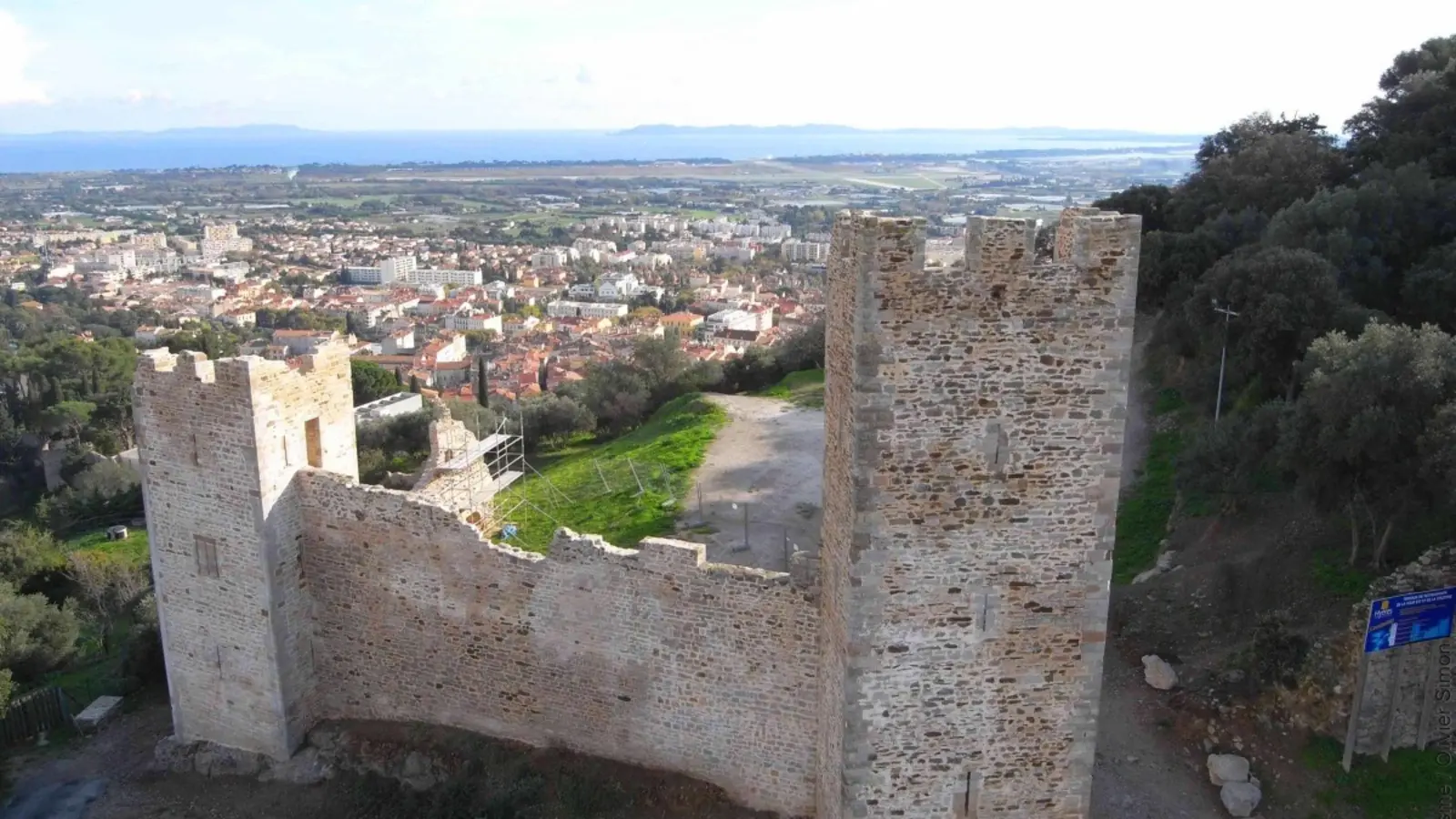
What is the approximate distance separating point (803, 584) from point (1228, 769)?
5.22 meters

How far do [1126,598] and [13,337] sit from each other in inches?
2650

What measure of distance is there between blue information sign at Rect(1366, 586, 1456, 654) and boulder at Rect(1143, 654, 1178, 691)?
2669mm

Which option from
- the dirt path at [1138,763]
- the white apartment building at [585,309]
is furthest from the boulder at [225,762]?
the white apartment building at [585,309]

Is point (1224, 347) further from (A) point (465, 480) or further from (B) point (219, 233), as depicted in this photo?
(B) point (219, 233)

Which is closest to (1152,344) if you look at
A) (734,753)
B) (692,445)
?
(692,445)

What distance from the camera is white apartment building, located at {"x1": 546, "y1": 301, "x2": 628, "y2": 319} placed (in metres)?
77.5

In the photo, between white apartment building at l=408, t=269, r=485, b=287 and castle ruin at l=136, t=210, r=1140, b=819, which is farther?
white apartment building at l=408, t=269, r=485, b=287

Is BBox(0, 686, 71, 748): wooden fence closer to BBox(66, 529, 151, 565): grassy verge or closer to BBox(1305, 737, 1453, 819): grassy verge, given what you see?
BBox(66, 529, 151, 565): grassy verge

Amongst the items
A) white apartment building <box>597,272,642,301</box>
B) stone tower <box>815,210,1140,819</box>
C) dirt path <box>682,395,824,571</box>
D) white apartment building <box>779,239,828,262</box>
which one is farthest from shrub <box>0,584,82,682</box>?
white apartment building <box>779,239,828,262</box>

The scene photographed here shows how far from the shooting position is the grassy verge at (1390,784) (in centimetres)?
1042

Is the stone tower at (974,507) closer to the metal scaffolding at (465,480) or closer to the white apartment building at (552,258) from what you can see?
the metal scaffolding at (465,480)

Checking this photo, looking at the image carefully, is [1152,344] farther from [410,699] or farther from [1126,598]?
[410,699]

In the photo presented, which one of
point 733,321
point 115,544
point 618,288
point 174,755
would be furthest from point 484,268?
point 174,755

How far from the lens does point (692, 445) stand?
24266mm
